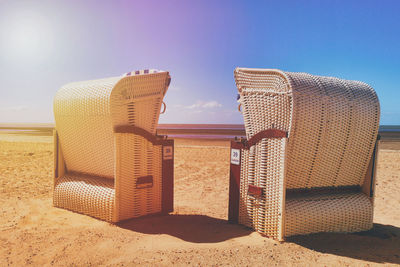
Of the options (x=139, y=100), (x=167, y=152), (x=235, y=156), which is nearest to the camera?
(x=235, y=156)

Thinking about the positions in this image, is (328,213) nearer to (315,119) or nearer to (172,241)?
(315,119)

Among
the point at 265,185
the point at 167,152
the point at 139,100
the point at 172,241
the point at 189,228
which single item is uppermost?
the point at 139,100

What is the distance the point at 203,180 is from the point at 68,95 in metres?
5.21

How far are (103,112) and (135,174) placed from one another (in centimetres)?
123

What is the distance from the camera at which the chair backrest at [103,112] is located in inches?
199

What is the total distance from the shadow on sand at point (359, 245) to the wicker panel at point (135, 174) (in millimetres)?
2563

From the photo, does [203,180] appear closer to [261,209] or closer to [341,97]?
Answer: [261,209]

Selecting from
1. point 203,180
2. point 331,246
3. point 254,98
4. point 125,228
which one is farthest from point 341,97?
point 203,180

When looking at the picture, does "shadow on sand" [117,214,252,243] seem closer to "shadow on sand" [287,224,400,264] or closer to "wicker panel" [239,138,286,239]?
"wicker panel" [239,138,286,239]

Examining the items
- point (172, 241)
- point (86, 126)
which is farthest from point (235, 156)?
point (86, 126)

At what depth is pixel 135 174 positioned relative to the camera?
5246 millimetres

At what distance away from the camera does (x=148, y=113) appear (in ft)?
17.6

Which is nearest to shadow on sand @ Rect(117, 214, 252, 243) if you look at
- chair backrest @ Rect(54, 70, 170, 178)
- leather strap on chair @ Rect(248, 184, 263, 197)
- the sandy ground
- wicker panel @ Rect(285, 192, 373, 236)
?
the sandy ground

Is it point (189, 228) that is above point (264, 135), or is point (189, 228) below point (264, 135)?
below
